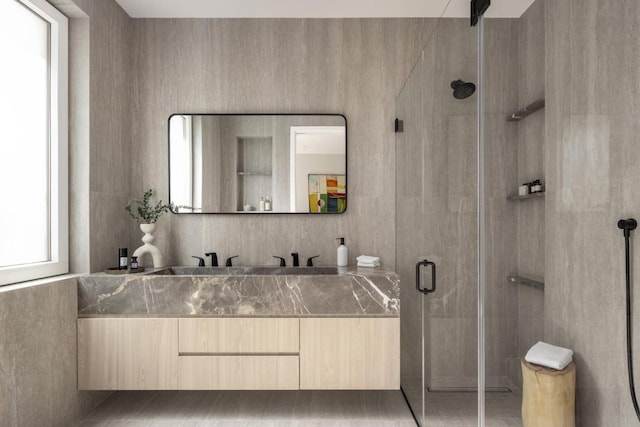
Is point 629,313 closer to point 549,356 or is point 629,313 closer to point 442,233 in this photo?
point 549,356

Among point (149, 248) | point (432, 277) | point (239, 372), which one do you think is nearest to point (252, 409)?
point (239, 372)

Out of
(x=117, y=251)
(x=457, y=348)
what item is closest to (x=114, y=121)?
(x=117, y=251)

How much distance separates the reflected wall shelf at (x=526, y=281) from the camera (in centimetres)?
96

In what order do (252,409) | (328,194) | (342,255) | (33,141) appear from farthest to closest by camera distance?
(328,194) → (342,255) → (252,409) → (33,141)

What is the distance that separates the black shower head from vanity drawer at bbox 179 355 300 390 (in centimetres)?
162

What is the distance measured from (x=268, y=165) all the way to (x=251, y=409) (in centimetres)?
160

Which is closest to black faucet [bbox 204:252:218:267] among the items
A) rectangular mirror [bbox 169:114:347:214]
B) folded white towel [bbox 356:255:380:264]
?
rectangular mirror [bbox 169:114:347:214]

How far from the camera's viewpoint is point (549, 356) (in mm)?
902

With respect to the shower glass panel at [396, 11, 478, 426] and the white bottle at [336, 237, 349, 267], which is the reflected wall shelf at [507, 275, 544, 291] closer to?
the shower glass panel at [396, 11, 478, 426]

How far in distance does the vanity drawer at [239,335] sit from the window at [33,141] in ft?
2.81

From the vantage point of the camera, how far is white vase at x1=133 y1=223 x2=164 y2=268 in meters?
2.77

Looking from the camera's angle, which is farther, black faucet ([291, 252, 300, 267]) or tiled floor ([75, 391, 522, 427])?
black faucet ([291, 252, 300, 267])

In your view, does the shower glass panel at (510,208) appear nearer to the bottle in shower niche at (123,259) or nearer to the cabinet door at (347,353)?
the cabinet door at (347,353)

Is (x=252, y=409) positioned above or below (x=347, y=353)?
below
